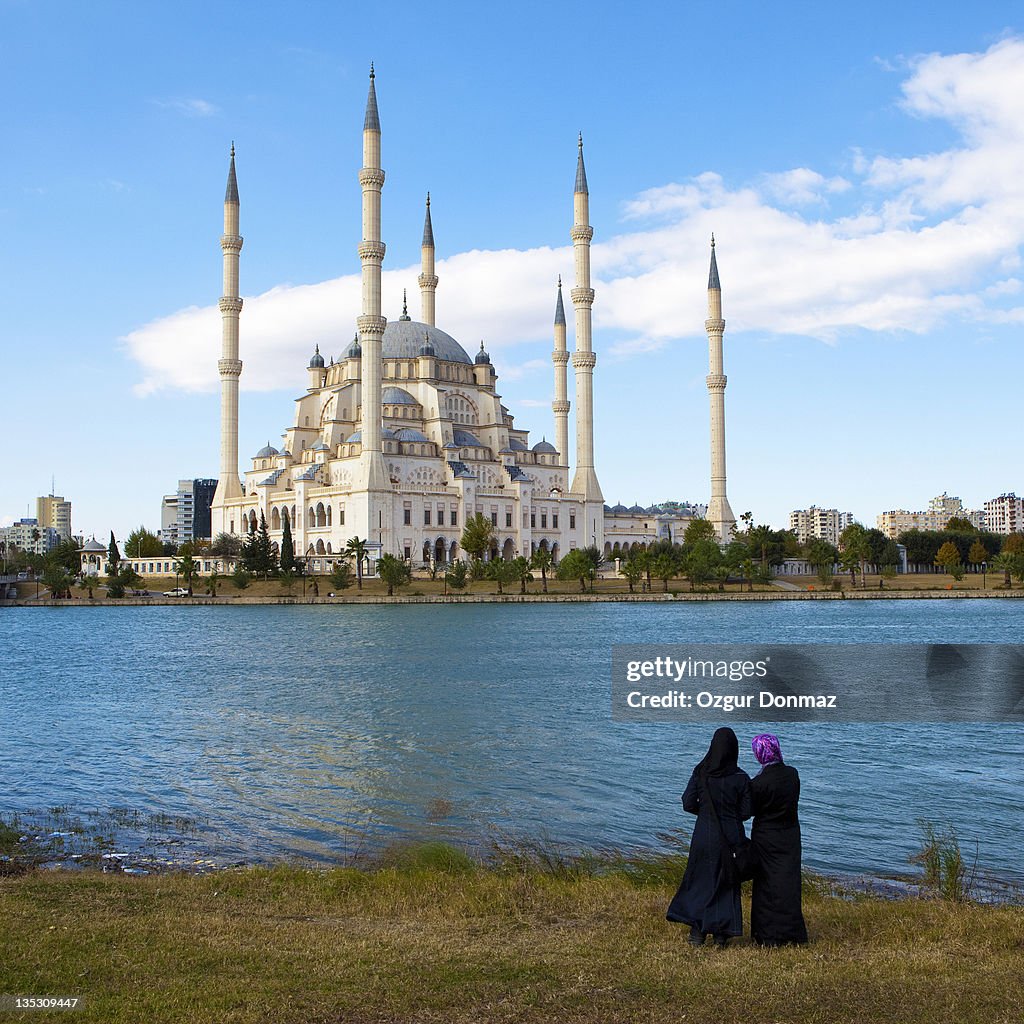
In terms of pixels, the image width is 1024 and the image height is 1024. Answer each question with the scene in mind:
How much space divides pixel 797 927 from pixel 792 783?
112 centimetres

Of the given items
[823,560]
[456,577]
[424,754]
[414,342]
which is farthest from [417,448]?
[424,754]

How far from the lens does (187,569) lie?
8212 cm

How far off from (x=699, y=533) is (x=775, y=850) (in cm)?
9153

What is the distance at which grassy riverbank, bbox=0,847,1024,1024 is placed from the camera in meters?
6.76

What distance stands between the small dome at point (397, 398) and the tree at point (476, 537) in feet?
52.6

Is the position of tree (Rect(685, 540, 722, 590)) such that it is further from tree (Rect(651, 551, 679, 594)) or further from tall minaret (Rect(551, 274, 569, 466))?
tall minaret (Rect(551, 274, 569, 466))

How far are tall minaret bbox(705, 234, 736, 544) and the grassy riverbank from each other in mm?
96103

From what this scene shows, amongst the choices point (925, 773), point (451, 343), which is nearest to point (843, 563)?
point (451, 343)

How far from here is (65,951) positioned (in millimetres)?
7711

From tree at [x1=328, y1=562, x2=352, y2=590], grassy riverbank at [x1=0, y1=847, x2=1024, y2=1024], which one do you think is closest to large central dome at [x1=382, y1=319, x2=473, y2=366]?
tree at [x1=328, y1=562, x2=352, y2=590]

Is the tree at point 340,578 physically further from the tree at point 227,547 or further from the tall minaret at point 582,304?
the tall minaret at point 582,304

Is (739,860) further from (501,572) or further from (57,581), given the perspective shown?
(57,581)

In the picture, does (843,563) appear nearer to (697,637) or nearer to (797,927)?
(697,637)

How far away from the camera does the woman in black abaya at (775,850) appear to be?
7.55 meters
